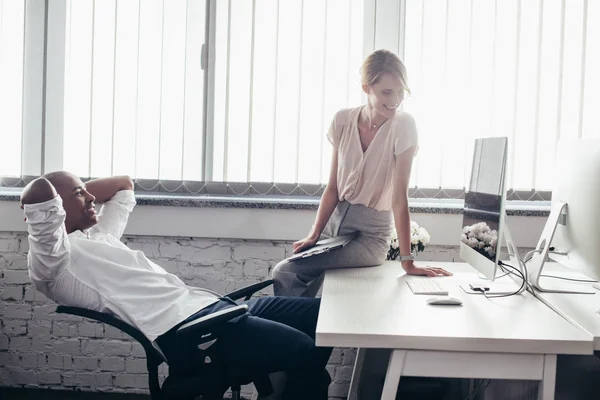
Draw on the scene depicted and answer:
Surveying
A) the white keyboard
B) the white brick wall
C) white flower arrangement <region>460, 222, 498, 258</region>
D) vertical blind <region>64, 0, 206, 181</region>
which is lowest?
the white brick wall

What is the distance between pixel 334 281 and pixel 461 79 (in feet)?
4.66

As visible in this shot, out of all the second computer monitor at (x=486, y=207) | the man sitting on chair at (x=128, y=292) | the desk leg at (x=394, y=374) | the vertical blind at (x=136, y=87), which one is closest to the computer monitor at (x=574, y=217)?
the second computer monitor at (x=486, y=207)

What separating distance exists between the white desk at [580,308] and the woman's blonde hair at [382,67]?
954 mm

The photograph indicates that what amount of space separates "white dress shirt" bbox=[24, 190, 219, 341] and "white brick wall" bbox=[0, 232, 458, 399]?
93cm

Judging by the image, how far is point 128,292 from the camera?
7.11ft

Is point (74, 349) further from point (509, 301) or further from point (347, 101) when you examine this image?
point (509, 301)

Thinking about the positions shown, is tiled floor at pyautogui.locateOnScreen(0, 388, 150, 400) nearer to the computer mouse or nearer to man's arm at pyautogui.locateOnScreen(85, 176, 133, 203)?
man's arm at pyautogui.locateOnScreen(85, 176, 133, 203)

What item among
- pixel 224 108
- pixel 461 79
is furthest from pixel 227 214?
pixel 461 79

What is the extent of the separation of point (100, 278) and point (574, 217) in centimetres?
156

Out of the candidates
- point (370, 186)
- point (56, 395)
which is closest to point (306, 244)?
point (370, 186)

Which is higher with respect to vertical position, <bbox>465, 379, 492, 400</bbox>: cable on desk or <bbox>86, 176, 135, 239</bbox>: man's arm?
<bbox>86, 176, 135, 239</bbox>: man's arm

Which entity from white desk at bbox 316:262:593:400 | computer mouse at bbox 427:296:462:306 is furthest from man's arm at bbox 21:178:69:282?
computer mouse at bbox 427:296:462:306

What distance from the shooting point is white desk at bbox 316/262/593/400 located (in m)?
1.67

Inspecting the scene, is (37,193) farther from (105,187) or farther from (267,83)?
(267,83)
